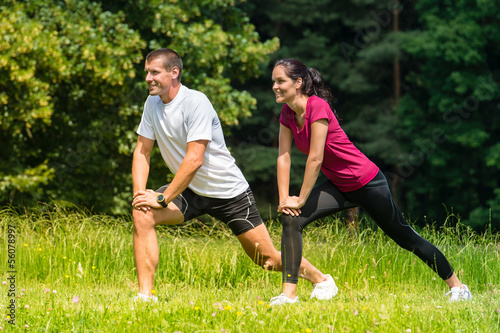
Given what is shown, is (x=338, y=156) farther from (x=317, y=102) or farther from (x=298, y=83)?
(x=298, y=83)

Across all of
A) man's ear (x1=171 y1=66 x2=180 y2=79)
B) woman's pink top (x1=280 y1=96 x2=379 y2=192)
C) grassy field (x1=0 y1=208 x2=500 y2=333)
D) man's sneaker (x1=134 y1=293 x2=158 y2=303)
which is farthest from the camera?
man's ear (x1=171 y1=66 x2=180 y2=79)

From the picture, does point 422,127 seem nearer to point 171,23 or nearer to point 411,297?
point 171,23

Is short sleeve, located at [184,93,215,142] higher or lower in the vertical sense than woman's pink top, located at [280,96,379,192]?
higher

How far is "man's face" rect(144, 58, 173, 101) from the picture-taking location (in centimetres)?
434

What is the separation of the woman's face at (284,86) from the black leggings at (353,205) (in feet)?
2.30

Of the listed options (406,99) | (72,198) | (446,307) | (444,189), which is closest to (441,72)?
(406,99)

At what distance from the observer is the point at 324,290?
4.51 meters

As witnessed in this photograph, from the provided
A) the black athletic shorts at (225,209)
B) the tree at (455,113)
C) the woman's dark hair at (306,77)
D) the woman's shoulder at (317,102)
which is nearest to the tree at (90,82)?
the black athletic shorts at (225,209)

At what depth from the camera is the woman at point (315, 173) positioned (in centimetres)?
414

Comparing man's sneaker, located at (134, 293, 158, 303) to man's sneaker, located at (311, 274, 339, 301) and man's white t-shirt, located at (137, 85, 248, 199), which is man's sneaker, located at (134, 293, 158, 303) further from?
man's sneaker, located at (311, 274, 339, 301)

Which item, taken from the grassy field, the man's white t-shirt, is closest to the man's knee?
the man's white t-shirt

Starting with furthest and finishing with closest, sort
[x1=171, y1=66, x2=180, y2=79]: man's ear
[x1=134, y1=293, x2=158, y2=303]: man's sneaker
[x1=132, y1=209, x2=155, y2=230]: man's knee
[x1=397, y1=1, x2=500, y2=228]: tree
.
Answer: [x1=397, y1=1, x2=500, y2=228]: tree, [x1=171, y1=66, x2=180, y2=79]: man's ear, [x1=132, y1=209, x2=155, y2=230]: man's knee, [x1=134, y1=293, x2=158, y2=303]: man's sneaker

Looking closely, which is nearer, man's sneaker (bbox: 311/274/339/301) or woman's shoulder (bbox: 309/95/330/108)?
woman's shoulder (bbox: 309/95/330/108)

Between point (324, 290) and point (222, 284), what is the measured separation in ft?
5.24
